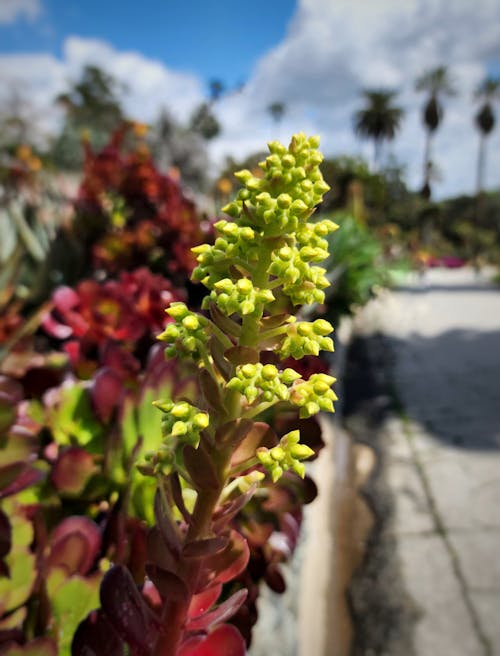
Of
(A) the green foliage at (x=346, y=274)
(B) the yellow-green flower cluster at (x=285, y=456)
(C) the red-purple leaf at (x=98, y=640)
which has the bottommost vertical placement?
(A) the green foliage at (x=346, y=274)

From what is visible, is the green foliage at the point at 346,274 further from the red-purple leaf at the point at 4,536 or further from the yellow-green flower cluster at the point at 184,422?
the yellow-green flower cluster at the point at 184,422

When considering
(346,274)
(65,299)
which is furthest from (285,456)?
(346,274)

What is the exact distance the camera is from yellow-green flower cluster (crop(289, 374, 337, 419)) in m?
0.47

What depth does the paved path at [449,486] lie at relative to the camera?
2205 mm

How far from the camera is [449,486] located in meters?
3.31

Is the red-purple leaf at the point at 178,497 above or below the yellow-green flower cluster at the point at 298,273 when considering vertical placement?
below

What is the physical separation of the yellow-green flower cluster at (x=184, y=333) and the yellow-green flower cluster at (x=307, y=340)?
8 cm

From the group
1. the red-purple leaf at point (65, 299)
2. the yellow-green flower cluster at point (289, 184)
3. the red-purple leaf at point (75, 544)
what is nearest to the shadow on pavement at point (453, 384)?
the red-purple leaf at point (65, 299)

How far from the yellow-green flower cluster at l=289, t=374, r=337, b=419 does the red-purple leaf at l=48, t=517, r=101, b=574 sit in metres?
0.46

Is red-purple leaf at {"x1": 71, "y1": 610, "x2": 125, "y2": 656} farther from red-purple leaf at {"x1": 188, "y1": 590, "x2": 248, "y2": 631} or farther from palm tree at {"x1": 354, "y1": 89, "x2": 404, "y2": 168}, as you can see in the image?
palm tree at {"x1": 354, "y1": 89, "x2": 404, "y2": 168}

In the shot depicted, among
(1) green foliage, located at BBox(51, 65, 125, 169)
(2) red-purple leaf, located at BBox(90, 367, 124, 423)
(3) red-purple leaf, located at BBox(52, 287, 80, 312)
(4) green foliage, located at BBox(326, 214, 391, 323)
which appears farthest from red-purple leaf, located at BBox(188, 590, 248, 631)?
(1) green foliage, located at BBox(51, 65, 125, 169)

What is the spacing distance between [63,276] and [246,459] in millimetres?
1616

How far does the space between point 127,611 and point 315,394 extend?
0.31 meters

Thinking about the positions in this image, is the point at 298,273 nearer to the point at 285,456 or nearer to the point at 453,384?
the point at 285,456
